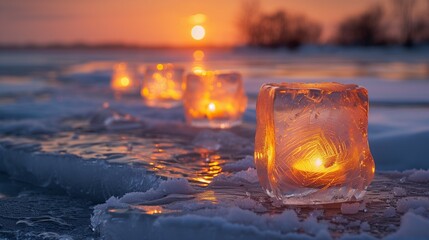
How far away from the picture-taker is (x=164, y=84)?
771cm

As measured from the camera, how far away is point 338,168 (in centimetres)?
259

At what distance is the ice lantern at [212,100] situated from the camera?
525cm

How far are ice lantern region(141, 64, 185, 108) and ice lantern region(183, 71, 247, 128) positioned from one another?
231 cm

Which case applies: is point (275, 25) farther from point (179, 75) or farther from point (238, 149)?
point (238, 149)

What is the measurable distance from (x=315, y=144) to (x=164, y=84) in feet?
17.4

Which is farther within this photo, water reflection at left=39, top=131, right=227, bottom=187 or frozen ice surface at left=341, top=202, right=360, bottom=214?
water reflection at left=39, top=131, right=227, bottom=187

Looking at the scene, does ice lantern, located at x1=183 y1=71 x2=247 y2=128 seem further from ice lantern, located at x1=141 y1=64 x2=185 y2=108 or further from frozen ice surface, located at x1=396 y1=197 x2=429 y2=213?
frozen ice surface, located at x1=396 y1=197 x2=429 y2=213

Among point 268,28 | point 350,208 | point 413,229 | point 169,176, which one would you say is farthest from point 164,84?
point 268,28

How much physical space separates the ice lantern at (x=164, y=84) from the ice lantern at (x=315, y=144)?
508 centimetres

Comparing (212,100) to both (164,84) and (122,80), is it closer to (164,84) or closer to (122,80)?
(164,84)

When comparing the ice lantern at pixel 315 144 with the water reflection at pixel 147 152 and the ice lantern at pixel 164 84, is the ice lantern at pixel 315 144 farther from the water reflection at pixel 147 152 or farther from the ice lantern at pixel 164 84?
the ice lantern at pixel 164 84

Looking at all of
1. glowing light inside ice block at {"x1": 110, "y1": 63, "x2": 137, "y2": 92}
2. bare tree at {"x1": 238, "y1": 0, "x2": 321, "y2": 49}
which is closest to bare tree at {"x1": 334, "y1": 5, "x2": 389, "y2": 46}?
bare tree at {"x1": 238, "y1": 0, "x2": 321, "y2": 49}

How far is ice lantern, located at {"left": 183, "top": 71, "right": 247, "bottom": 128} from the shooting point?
207 inches

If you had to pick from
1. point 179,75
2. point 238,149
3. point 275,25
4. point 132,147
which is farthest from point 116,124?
point 275,25
